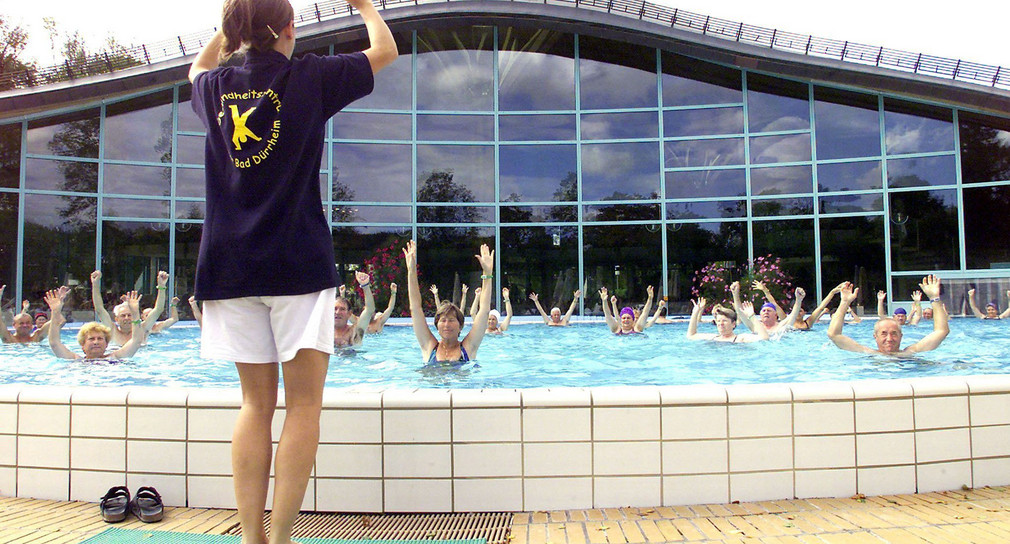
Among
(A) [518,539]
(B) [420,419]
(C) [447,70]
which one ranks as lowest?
(A) [518,539]

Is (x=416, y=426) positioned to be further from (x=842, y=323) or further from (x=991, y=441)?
(x=842, y=323)

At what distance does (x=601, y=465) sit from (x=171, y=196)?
1289 centimetres

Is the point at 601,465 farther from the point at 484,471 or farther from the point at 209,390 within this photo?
the point at 209,390

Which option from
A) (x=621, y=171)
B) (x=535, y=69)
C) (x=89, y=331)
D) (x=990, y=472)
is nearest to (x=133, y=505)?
(x=990, y=472)

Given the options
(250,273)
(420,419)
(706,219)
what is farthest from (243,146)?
(706,219)

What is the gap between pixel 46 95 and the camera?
12227 millimetres

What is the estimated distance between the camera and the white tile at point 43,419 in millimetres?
2801

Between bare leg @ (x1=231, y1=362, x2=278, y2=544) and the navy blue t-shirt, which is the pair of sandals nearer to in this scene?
bare leg @ (x1=231, y1=362, x2=278, y2=544)

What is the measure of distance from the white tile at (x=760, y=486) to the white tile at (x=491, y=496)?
93 cm

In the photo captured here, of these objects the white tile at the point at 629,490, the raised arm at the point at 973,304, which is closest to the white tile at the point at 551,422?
the white tile at the point at 629,490

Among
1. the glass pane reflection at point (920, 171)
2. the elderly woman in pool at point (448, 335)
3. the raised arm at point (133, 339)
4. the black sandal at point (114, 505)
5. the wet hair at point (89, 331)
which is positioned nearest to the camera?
the black sandal at point (114, 505)

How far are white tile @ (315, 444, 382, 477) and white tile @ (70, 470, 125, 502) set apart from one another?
945mm

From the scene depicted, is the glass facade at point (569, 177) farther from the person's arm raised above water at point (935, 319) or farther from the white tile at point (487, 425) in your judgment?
the white tile at point (487, 425)

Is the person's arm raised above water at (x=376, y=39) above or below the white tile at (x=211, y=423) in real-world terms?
above
